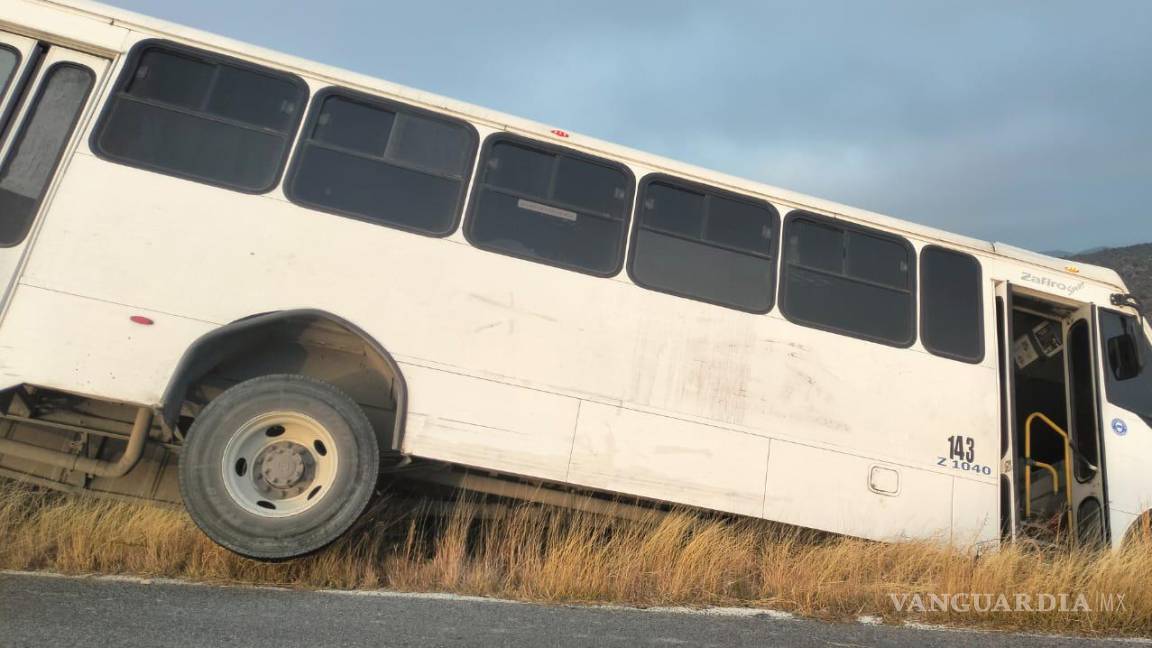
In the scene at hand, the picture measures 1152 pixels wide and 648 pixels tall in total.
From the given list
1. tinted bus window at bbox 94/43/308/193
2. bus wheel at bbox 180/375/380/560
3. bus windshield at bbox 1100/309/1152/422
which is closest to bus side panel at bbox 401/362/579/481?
bus wheel at bbox 180/375/380/560

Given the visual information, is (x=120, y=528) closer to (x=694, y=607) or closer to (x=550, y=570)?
(x=550, y=570)

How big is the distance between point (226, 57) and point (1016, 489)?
6457 millimetres

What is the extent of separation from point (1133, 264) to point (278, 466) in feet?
115

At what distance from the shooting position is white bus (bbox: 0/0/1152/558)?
470cm

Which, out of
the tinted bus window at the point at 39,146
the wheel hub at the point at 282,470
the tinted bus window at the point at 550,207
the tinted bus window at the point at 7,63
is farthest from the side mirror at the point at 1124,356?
the tinted bus window at the point at 7,63

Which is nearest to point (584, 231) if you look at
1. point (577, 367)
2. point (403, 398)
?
point (577, 367)

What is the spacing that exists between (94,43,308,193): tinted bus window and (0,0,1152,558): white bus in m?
0.02

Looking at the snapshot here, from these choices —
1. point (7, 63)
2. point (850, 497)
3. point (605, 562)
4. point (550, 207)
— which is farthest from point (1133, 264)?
point (7, 63)

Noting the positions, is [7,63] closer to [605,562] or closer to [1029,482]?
[605,562]

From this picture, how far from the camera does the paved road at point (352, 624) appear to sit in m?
3.27

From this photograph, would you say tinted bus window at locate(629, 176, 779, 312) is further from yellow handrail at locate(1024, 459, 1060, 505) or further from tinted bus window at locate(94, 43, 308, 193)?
yellow handrail at locate(1024, 459, 1060, 505)

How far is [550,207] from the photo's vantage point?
546 centimetres

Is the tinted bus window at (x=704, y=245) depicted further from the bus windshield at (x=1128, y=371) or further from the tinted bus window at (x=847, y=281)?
the bus windshield at (x=1128, y=371)

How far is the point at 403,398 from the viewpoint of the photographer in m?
4.91
